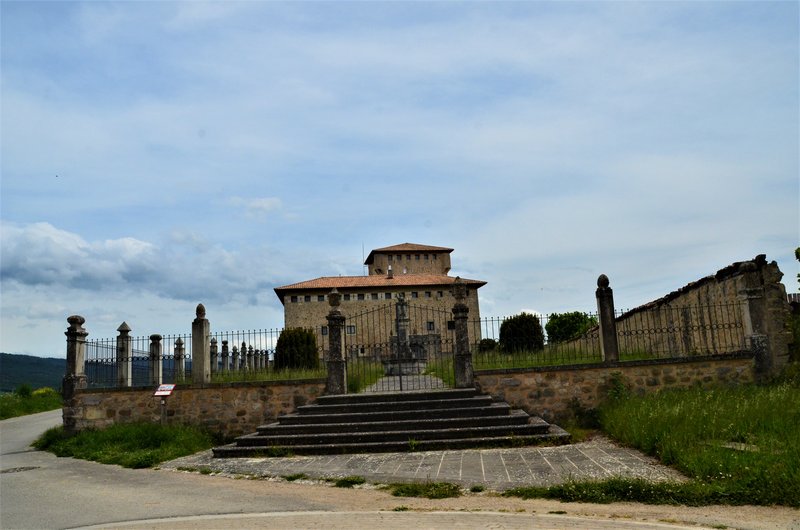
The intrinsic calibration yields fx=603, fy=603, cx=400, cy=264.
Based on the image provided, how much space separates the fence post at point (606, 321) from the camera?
12.6 meters

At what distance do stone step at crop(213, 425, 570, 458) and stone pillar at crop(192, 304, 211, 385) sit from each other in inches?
135

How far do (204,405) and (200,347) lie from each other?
131 centimetres

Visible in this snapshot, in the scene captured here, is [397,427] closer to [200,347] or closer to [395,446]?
[395,446]

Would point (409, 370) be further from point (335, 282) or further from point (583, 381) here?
point (335, 282)

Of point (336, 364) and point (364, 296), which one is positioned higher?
point (364, 296)

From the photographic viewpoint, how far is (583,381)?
12477 mm

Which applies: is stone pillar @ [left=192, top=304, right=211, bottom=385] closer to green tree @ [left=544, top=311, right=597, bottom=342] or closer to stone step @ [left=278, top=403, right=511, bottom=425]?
stone step @ [left=278, top=403, right=511, bottom=425]

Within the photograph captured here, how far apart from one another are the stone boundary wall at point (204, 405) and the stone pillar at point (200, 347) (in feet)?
1.06

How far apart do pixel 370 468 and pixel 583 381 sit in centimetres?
580

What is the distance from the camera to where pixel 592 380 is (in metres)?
12.5

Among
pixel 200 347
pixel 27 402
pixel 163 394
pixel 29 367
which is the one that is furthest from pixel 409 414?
pixel 29 367

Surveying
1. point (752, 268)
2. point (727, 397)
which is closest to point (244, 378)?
point (727, 397)

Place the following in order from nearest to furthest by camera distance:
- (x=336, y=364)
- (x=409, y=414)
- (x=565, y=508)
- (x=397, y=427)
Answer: (x=565, y=508)
(x=397, y=427)
(x=409, y=414)
(x=336, y=364)

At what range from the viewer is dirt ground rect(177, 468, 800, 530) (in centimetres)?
535
